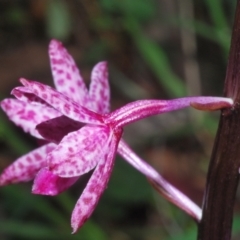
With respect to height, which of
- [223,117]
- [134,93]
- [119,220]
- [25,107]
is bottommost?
[119,220]

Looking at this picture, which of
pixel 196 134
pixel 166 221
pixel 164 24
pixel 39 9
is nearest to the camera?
pixel 166 221

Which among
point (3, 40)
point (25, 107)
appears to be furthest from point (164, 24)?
point (25, 107)

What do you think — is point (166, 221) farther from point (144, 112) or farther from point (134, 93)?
point (144, 112)

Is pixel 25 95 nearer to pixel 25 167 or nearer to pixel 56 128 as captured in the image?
pixel 56 128

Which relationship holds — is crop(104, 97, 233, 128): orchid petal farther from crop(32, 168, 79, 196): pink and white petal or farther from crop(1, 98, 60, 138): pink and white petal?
crop(1, 98, 60, 138): pink and white petal

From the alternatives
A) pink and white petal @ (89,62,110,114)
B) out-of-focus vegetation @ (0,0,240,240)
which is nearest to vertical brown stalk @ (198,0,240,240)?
pink and white petal @ (89,62,110,114)

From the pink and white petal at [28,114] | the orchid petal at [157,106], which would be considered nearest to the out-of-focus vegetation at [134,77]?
the pink and white petal at [28,114]
